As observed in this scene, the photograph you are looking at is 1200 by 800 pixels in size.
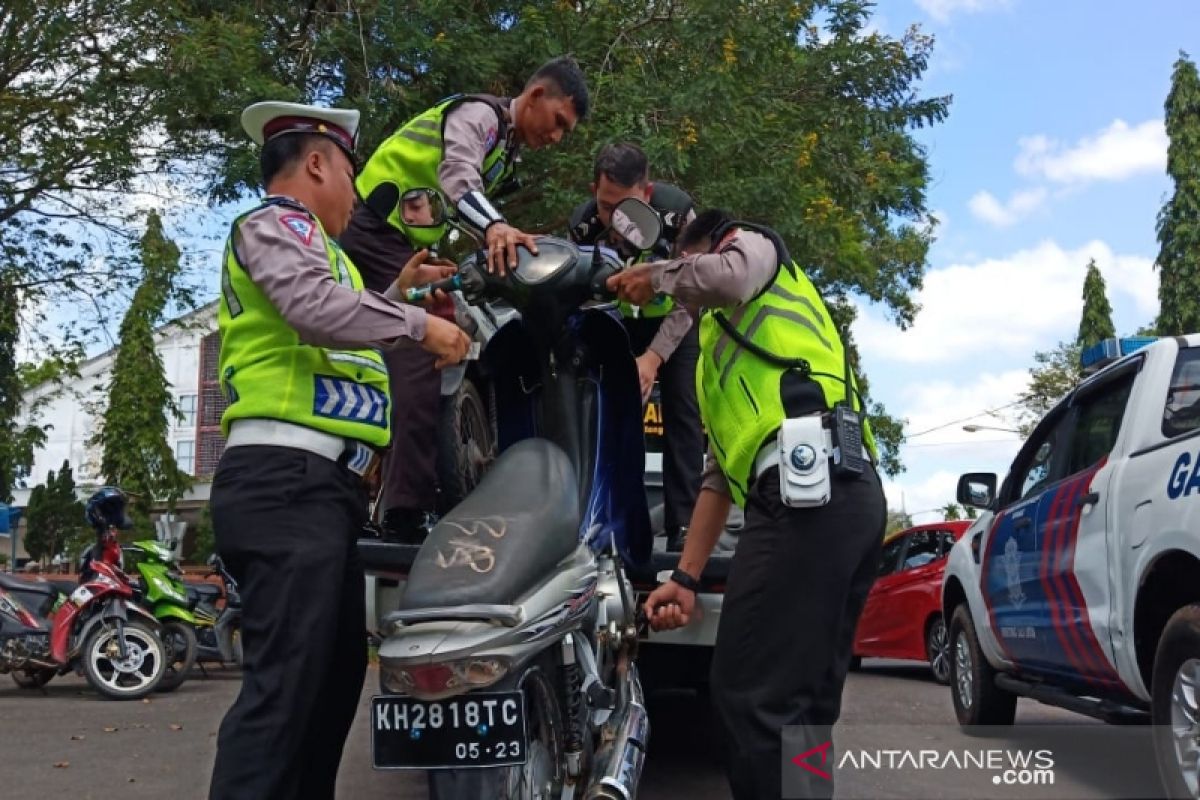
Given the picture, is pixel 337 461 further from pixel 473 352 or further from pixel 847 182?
pixel 847 182

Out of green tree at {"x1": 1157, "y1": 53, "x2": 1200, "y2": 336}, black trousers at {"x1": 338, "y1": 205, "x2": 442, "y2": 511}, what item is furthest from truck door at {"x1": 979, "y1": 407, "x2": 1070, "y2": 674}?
green tree at {"x1": 1157, "y1": 53, "x2": 1200, "y2": 336}

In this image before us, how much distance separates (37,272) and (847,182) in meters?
9.83

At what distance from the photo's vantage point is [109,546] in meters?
10.2

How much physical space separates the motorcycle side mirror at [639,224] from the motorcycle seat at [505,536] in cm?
77

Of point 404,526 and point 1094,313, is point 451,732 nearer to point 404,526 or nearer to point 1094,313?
point 404,526

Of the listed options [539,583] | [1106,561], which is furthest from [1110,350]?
[539,583]

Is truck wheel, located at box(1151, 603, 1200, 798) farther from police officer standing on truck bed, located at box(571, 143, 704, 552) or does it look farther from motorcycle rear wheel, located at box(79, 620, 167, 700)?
motorcycle rear wheel, located at box(79, 620, 167, 700)

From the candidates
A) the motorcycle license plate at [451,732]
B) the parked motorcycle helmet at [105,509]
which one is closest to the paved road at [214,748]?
the motorcycle license plate at [451,732]

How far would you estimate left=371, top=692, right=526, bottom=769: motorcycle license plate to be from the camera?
2.45 meters

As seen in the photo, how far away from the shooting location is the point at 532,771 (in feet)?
8.90

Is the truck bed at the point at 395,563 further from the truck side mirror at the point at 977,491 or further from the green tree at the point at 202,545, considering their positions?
the green tree at the point at 202,545

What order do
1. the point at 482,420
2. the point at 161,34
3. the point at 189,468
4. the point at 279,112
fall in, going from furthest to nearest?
the point at 189,468, the point at 161,34, the point at 482,420, the point at 279,112

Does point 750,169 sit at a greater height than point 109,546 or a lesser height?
greater

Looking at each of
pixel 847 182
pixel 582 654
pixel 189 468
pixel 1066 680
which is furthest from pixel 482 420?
pixel 189 468
